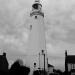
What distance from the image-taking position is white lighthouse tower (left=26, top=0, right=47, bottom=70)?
163 feet

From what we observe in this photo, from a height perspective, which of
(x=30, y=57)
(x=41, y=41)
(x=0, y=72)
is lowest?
(x=0, y=72)

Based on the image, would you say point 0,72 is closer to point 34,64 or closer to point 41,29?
point 34,64

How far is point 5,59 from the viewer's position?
56.3 meters

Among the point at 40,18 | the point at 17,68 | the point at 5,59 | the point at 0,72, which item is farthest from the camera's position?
the point at 5,59

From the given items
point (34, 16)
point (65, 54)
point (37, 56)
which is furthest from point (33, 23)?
point (65, 54)

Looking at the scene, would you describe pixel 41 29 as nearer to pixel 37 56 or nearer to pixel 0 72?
pixel 37 56

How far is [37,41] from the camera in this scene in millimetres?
50281

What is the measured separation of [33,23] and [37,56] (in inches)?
303

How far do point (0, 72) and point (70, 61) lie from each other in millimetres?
16853

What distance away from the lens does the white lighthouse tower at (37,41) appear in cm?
4966

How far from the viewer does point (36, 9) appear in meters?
52.9

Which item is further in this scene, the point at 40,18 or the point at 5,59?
the point at 5,59

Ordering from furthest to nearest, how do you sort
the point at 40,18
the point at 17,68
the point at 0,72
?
the point at 40,18 < the point at 0,72 < the point at 17,68

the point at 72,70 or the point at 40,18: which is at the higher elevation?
the point at 40,18
